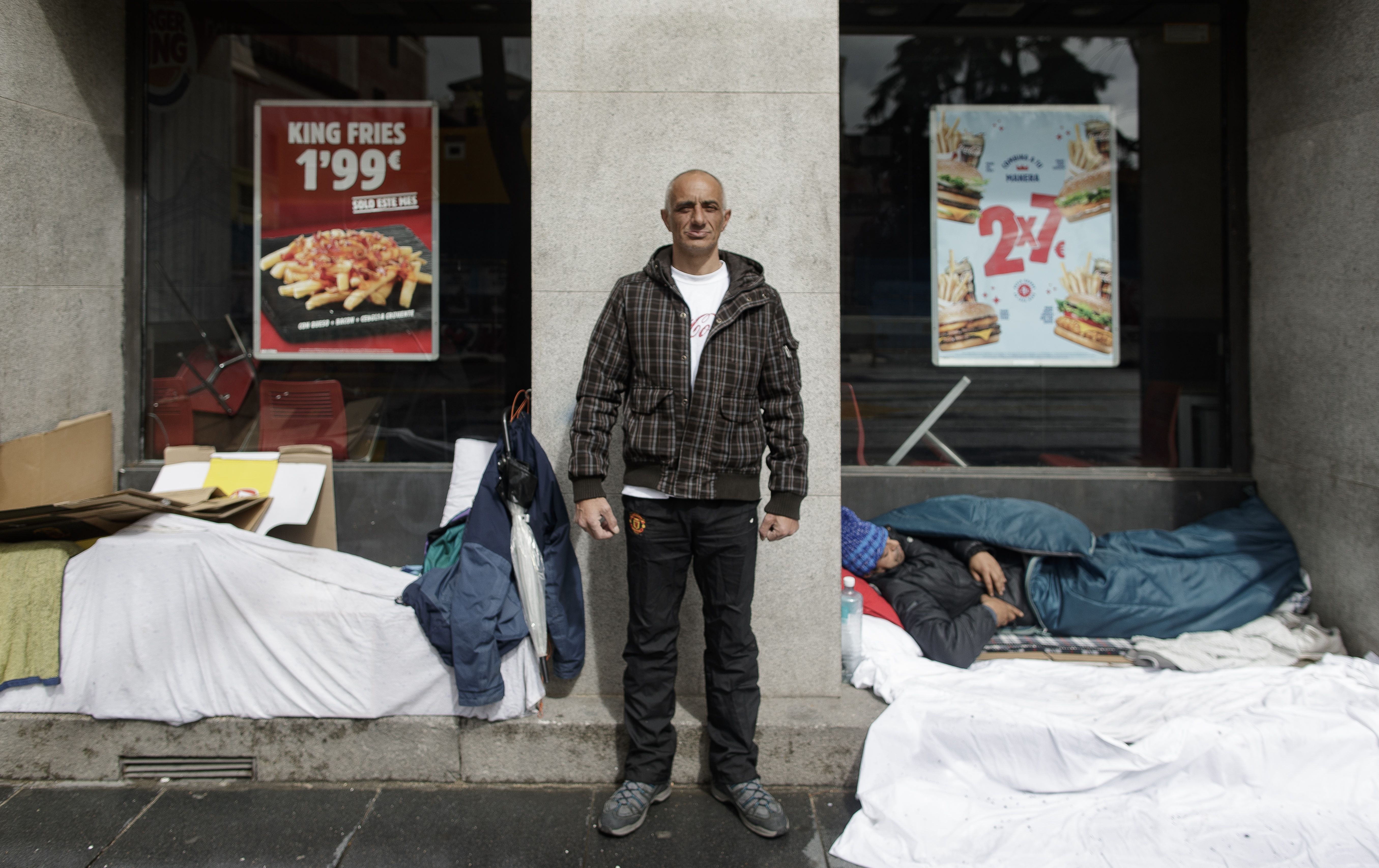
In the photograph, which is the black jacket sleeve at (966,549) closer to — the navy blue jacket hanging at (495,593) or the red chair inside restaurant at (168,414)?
the navy blue jacket hanging at (495,593)

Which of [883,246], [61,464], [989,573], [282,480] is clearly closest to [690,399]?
[989,573]

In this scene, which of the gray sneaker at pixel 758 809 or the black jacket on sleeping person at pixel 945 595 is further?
the black jacket on sleeping person at pixel 945 595

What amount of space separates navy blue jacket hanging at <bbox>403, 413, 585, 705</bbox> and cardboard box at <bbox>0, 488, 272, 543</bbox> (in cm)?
107

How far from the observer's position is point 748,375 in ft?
9.95

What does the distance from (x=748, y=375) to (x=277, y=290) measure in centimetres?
319

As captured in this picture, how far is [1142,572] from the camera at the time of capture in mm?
4465

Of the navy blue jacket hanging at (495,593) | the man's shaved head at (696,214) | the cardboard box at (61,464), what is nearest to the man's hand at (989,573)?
the navy blue jacket hanging at (495,593)

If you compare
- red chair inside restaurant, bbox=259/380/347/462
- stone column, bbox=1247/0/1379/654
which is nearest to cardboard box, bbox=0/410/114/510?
red chair inside restaurant, bbox=259/380/347/462

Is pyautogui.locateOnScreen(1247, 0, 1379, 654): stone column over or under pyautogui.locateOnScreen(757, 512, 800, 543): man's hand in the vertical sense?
over

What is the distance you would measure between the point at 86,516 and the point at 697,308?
2.37 meters

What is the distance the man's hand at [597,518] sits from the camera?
2990 millimetres

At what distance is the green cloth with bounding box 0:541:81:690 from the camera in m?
3.38

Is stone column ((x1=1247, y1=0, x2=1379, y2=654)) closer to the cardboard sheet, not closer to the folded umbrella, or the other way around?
the folded umbrella

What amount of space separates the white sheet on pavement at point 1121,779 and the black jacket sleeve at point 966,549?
99 centimetres
